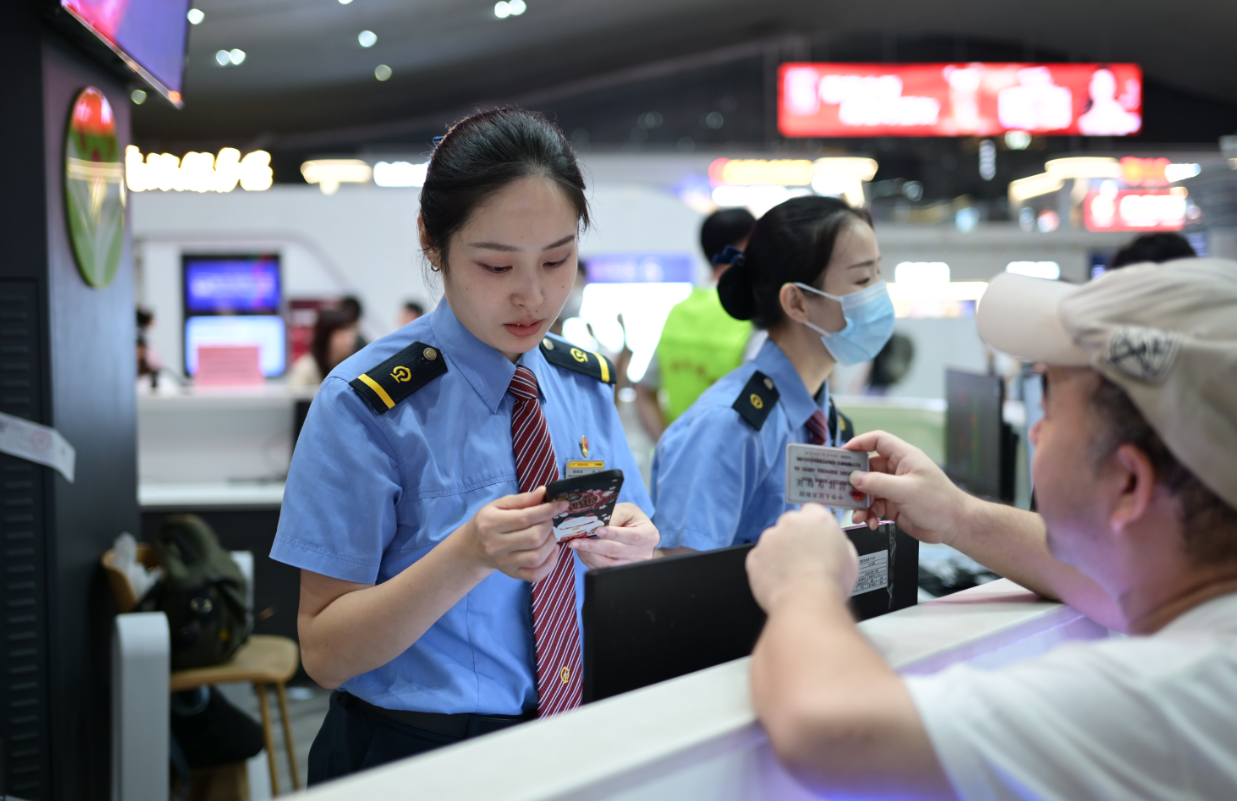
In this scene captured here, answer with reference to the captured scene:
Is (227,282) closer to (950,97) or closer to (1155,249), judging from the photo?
(950,97)

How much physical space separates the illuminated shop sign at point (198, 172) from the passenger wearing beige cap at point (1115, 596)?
32.5ft

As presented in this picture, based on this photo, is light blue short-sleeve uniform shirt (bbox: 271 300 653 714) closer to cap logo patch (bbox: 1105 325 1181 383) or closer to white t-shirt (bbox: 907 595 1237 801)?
white t-shirt (bbox: 907 595 1237 801)

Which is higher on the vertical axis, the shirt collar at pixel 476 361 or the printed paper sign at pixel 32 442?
the shirt collar at pixel 476 361

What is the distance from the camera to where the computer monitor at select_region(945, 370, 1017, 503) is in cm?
303

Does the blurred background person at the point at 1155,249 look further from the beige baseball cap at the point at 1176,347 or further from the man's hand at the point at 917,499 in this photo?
the beige baseball cap at the point at 1176,347

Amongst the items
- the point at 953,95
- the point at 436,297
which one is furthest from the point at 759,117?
the point at 436,297

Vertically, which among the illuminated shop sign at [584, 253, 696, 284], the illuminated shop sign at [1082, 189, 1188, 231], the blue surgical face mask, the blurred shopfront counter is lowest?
the blurred shopfront counter

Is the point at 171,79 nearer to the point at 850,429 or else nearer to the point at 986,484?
the point at 850,429

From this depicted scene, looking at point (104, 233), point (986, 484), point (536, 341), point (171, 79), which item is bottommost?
point (986, 484)

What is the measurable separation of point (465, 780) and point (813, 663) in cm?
29

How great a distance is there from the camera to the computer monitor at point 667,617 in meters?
0.91

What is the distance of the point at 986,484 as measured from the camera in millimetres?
3180

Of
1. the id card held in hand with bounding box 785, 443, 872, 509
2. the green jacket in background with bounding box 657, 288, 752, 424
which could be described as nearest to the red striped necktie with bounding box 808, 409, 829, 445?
the id card held in hand with bounding box 785, 443, 872, 509

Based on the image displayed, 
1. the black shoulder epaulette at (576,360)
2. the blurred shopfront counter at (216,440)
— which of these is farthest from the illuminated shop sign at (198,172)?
the black shoulder epaulette at (576,360)
